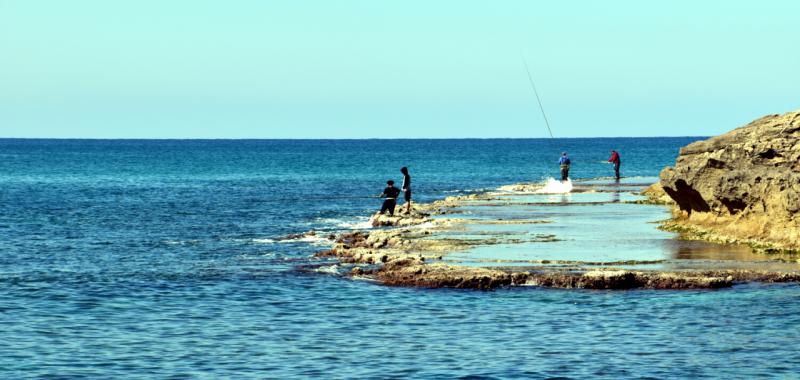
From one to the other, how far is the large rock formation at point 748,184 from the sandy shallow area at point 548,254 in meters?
0.95

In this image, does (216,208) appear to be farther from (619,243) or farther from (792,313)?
(792,313)

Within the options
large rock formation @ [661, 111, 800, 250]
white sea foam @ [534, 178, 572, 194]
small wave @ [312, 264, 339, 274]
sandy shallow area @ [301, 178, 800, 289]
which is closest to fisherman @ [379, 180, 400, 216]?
sandy shallow area @ [301, 178, 800, 289]

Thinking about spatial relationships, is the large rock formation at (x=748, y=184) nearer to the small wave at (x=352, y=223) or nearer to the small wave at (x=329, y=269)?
the small wave at (x=329, y=269)

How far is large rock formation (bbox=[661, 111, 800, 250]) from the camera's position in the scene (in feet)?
→ 95.1

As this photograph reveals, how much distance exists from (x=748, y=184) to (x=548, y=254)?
238 inches

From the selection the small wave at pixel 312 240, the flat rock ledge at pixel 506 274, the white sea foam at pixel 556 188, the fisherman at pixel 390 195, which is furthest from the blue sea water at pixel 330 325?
the white sea foam at pixel 556 188

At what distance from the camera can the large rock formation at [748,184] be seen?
95.1ft

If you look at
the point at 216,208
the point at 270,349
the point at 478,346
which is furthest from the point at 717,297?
the point at 216,208

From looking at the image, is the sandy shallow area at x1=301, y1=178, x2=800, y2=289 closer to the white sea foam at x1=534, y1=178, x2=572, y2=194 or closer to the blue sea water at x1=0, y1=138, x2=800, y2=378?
the blue sea water at x1=0, y1=138, x2=800, y2=378

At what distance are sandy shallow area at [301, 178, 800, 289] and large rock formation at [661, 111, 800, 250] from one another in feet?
3.11

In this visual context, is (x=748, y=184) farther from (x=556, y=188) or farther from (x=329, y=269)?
(x=556, y=188)

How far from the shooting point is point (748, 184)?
3045 cm

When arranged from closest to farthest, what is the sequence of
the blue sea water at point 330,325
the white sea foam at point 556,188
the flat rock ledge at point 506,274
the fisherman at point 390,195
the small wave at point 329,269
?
the blue sea water at point 330,325
the flat rock ledge at point 506,274
the small wave at point 329,269
the fisherman at point 390,195
the white sea foam at point 556,188

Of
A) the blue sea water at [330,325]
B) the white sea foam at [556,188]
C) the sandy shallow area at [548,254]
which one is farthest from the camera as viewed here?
the white sea foam at [556,188]
